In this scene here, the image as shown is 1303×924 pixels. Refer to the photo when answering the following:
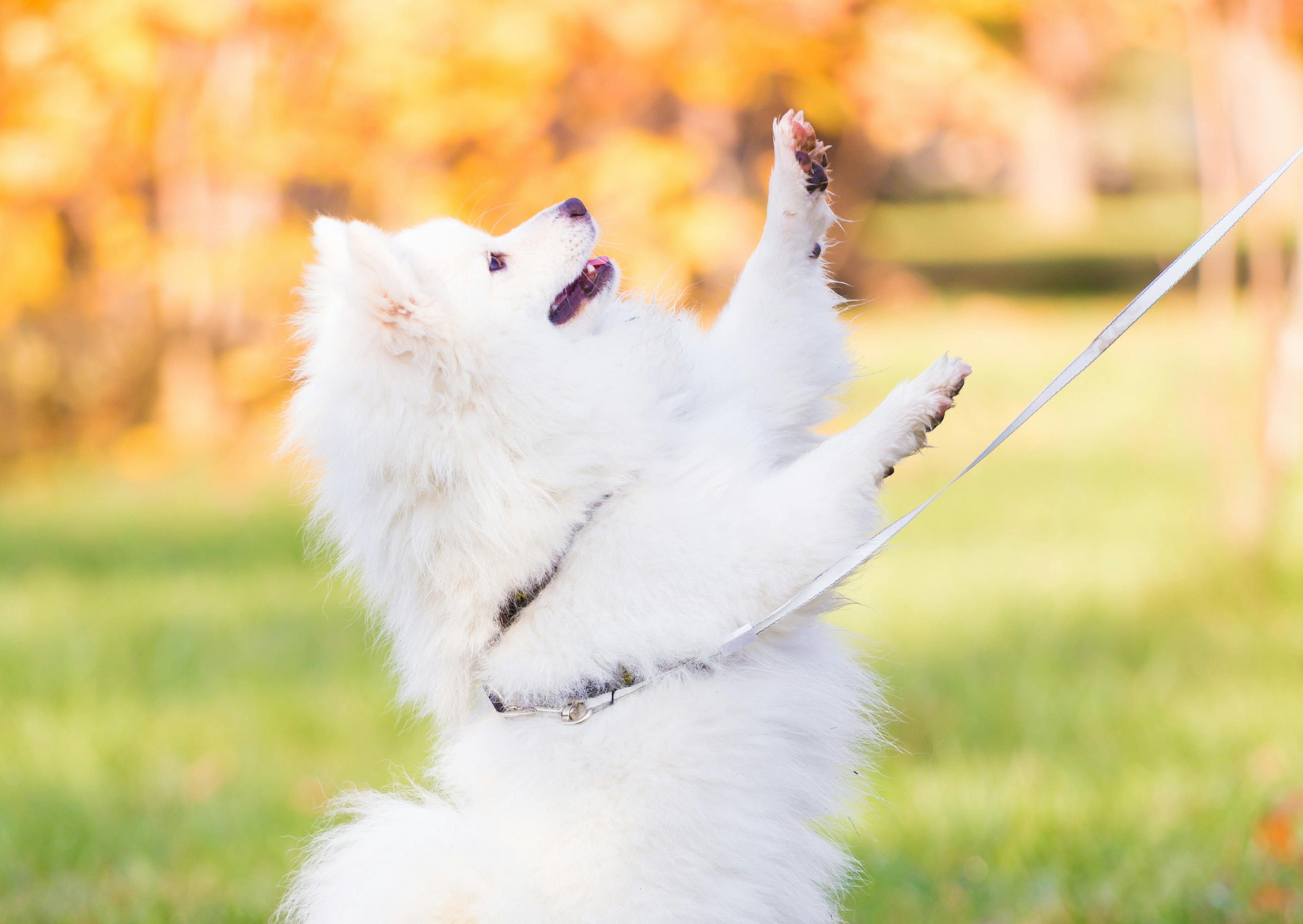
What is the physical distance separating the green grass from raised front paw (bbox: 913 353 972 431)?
0.92 m

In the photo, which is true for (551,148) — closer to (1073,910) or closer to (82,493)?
(82,493)

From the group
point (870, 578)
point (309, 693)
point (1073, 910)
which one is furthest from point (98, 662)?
point (1073, 910)

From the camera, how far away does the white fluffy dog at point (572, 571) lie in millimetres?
2365

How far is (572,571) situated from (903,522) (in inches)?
26.8

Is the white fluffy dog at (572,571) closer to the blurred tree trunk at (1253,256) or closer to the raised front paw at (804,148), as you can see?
the raised front paw at (804,148)

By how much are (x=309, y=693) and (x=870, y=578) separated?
3369mm

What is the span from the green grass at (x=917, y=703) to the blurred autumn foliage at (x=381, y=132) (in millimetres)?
1413

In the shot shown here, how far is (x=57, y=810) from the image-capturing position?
466 cm

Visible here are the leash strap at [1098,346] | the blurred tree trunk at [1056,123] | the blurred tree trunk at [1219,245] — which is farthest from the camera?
the blurred tree trunk at [1056,123]

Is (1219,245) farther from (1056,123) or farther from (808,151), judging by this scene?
(1056,123)

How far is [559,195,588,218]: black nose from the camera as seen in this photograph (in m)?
2.76

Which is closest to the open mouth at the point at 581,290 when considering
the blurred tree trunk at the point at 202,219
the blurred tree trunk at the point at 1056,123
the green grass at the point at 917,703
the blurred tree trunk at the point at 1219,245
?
the green grass at the point at 917,703

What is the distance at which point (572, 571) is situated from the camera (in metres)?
2.54

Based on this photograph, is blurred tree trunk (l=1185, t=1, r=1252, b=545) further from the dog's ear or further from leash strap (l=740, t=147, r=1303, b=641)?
the dog's ear
